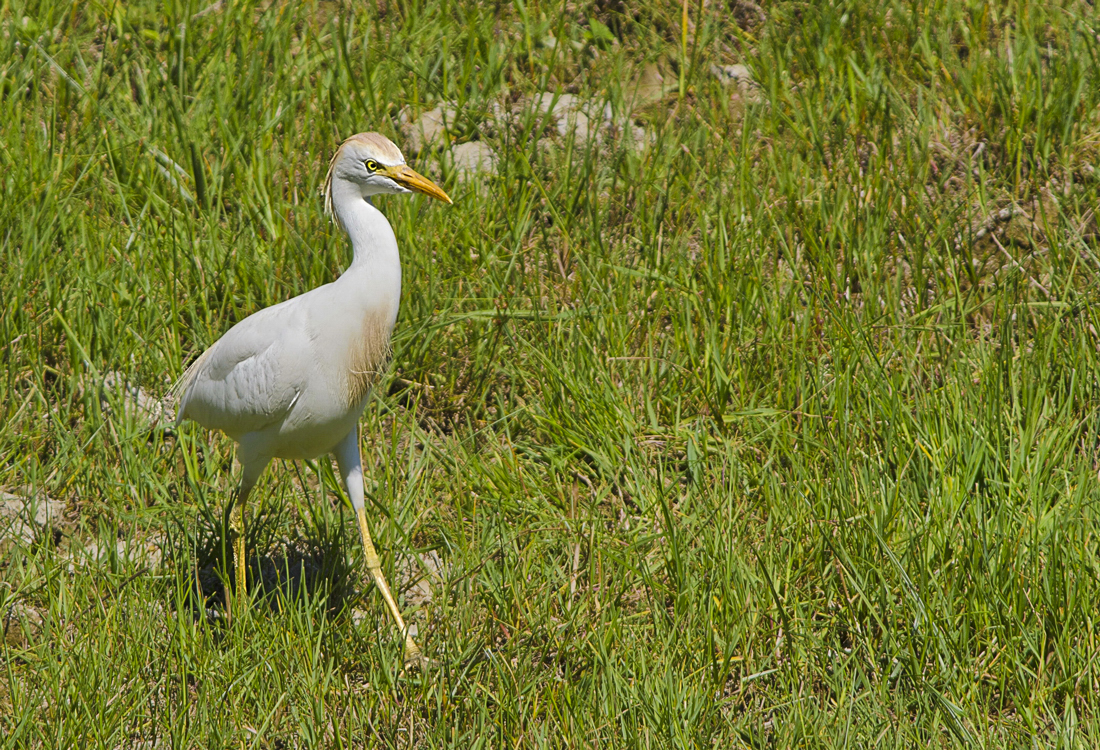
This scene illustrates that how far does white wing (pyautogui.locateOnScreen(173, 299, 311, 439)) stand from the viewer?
2.98 meters

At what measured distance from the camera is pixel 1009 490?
309 centimetres

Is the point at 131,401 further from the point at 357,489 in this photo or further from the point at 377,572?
the point at 377,572

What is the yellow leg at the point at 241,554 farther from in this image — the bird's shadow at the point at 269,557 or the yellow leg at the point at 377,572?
the yellow leg at the point at 377,572

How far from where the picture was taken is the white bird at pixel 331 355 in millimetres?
2891

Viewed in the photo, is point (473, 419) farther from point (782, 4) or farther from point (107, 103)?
point (782, 4)

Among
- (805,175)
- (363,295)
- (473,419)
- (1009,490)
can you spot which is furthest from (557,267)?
(1009,490)

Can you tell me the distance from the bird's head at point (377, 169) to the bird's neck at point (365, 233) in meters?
0.04

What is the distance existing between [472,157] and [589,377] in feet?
5.10

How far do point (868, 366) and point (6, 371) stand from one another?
2.88 m

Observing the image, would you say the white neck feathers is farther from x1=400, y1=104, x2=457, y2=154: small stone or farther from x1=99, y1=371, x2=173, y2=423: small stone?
x1=400, y1=104, x2=457, y2=154: small stone

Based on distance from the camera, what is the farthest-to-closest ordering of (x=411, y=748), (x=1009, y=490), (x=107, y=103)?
(x=107, y=103), (x=1009, y=490), (x=411, y=748)

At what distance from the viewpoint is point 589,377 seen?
142 inches

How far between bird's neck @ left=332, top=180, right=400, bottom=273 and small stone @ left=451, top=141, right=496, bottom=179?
64.9 inches

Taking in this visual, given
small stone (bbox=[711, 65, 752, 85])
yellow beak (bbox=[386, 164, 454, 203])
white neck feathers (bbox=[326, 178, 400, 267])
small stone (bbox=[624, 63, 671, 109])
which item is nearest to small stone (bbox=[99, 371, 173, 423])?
white neck feathers (bbox=[326, 178, 400, 267])
